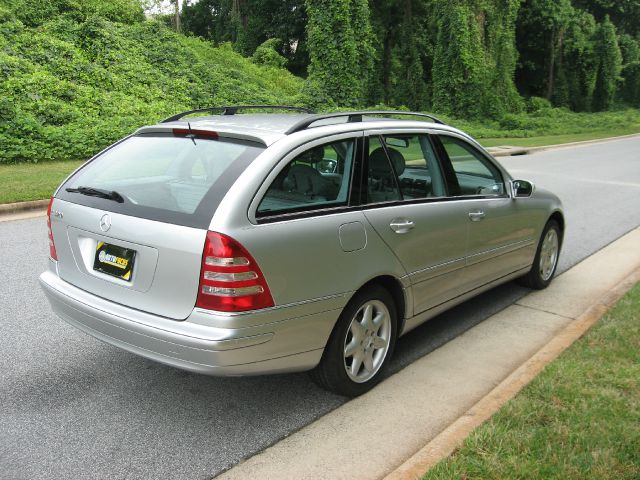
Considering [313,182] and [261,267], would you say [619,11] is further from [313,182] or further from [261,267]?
[261,267]

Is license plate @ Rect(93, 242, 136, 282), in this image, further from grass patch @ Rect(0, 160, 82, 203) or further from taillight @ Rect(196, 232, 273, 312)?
grass patch @ Rect(0, 160, 82, 203)

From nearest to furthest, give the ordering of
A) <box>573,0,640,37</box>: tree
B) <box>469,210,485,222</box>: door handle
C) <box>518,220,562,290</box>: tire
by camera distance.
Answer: <box>469,210,485,222</box>: door handle
<box>518,220,562,290</box>: tire
<box>573,0,640,37</box>: tree

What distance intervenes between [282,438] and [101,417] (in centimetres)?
104

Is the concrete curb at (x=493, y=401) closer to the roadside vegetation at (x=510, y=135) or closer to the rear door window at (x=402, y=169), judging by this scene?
the rear door window at (x=402, y=169)

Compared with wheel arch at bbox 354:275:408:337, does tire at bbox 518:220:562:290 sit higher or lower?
lower

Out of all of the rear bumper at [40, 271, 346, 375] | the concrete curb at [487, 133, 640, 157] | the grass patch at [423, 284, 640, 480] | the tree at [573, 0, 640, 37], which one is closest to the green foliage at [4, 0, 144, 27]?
the concrete curb at [487, 133, 640, 157]

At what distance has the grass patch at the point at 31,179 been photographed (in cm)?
993

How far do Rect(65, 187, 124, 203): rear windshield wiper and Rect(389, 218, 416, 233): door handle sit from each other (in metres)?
1.65

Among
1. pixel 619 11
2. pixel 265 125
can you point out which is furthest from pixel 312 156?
pixel 619 11

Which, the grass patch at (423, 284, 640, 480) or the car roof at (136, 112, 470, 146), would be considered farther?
the car roof at (136, 112, 470, 146)

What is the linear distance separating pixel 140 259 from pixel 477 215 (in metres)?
2.65

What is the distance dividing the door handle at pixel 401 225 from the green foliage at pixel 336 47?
2570 cm

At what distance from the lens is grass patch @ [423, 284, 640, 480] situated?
2920 millimetres

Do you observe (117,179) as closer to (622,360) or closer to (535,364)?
(535,364)
